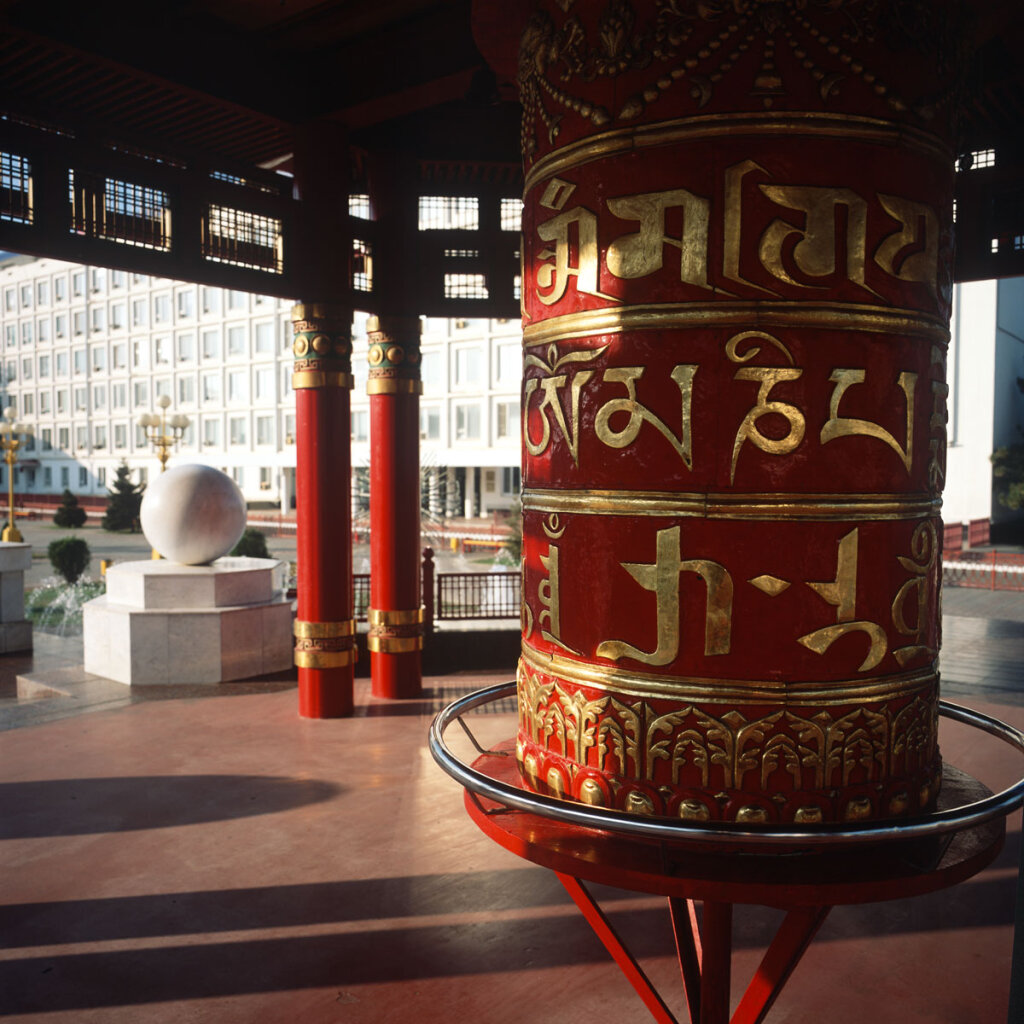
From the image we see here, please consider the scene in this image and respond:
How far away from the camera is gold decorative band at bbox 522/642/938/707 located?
188 cm

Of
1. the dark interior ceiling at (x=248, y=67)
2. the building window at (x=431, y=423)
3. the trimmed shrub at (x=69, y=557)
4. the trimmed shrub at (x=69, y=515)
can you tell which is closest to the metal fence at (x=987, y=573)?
the dark interior ceiling at (x=248, y=67)

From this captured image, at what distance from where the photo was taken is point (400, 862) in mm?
5406

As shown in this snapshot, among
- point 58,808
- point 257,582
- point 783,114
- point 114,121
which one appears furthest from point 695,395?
point 257,582

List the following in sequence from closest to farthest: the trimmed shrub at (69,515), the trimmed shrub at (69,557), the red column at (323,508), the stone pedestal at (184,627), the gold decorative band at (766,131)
A: the gold decorative band at (766,131) < the red column at (323,508) < the stone pedestal at (184,627) < the trimmed shrub at (69,557) < the trimmed shrub at (69,515)

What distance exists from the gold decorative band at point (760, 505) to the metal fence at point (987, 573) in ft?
58.2

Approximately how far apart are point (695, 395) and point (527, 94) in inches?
38.2

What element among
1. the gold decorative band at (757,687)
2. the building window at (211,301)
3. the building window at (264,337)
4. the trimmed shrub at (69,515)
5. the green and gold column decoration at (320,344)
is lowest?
the trimmed shrub at (69,515)

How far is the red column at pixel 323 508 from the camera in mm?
8250

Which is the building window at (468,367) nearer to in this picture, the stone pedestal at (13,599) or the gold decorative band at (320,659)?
the stone pedestal at (13,599)

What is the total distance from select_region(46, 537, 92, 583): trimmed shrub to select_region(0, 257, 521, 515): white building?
11381mm

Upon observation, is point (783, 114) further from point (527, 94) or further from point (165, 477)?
point (165, 477)

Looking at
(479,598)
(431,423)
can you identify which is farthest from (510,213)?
(431,423)

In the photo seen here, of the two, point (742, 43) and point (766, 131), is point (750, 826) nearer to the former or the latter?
point (766, 131)

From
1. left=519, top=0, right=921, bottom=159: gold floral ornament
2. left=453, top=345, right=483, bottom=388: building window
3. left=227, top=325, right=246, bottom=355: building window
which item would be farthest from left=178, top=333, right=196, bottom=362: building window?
left=519, top=0, right=921, bottom=159: gold floral ornament
